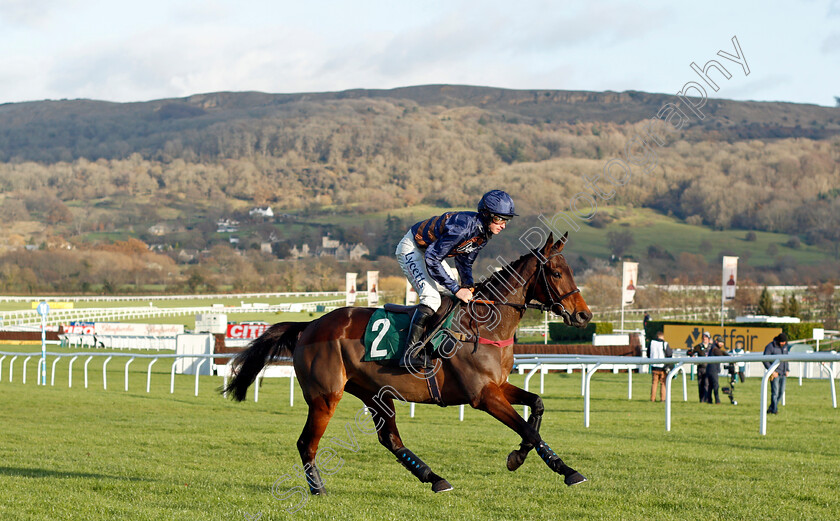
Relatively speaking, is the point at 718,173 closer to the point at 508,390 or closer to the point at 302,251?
the point at 302,251

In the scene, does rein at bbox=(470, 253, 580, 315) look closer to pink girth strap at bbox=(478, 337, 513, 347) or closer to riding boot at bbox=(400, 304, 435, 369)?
pink girth strap at bbox=(478, 337, 513, 347)

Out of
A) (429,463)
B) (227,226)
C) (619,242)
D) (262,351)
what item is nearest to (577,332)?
(429,463)

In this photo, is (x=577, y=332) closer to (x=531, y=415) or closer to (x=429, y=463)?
(x=429, y=463)

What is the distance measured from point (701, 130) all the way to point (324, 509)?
197 m

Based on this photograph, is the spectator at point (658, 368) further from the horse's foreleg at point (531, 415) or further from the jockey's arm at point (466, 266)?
the horse's foreleg at point (531, 415)

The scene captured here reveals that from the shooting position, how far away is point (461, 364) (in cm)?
565

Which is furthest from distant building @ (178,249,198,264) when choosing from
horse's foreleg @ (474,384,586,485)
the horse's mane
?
horse's foreleg @ (474,384,586,485)

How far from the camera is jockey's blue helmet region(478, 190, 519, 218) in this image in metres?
5.76

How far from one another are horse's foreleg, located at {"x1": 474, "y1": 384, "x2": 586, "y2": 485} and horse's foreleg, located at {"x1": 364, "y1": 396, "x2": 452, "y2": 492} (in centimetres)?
54

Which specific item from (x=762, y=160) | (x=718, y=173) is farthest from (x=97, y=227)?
(x=762, y=160)

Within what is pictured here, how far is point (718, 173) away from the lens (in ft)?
508

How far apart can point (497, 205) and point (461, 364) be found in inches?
41.8

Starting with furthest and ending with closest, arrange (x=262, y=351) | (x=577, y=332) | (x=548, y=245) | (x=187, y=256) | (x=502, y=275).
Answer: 1. (x=187, y=256)
2. (x=577, y=332)
3. (x=262, y=351)
4. (x=502, y=275)
5. (x=548, y=245)

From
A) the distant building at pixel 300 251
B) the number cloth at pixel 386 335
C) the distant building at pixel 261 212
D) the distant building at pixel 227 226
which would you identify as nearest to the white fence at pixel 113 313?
the number cloth at pixel 386 335
